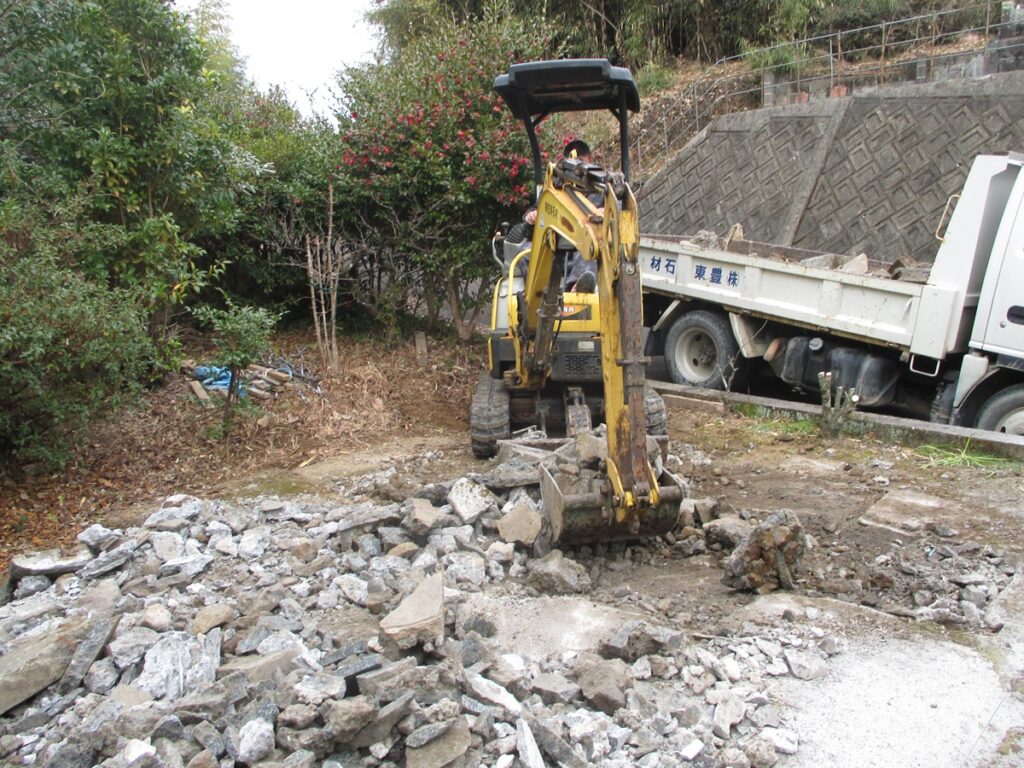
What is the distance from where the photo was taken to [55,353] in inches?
241

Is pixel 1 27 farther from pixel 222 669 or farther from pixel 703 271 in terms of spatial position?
pixel 703 271

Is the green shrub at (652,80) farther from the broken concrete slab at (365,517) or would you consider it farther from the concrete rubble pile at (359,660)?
the concrete rubble pile at (359,660)

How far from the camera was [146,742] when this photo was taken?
3.07 meters

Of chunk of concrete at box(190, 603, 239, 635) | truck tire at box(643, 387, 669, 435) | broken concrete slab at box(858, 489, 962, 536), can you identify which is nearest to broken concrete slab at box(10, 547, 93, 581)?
chunk of concrete at box(190, 603, 239, 635)

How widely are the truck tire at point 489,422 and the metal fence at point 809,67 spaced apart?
10.8 m

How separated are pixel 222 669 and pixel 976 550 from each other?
4.20 meters

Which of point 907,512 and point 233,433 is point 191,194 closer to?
point 233,433

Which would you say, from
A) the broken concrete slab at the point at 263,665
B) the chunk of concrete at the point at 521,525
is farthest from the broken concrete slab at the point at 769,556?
the broken concrete slab at the point at 263,665

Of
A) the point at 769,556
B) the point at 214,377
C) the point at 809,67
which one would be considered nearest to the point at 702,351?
the point at 214,377

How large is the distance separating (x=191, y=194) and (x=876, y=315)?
6530mm

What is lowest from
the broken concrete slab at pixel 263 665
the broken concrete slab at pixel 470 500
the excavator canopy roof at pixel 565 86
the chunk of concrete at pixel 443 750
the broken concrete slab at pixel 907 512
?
the chunk of concrete at pixel 443 750

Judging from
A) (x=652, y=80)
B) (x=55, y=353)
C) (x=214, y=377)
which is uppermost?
(x=652, y=80)

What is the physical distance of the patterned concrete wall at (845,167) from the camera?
11.6 m

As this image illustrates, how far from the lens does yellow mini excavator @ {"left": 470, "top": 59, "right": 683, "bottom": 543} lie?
447 cm
